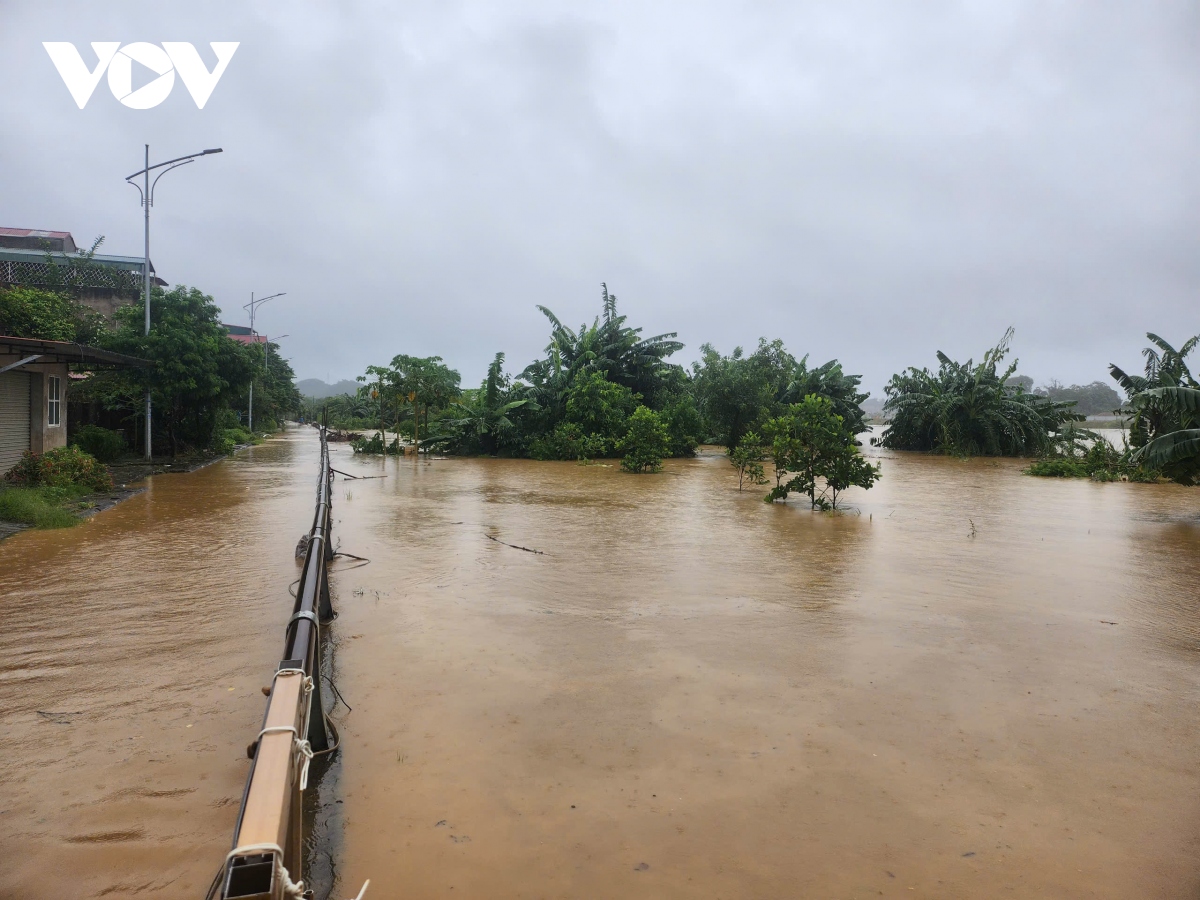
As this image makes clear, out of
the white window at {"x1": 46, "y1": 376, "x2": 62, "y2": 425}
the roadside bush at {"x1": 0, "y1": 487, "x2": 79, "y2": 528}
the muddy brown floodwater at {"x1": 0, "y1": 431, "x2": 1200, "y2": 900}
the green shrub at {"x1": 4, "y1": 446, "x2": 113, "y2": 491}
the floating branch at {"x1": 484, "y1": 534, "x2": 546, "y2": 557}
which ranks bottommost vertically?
the muddy brown floodwater at {"x1": 0, "y1": 431, "x2": 1200, "y2": 900}

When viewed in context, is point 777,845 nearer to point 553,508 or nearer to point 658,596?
point 658,596

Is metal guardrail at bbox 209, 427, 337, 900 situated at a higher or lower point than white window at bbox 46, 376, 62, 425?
lower

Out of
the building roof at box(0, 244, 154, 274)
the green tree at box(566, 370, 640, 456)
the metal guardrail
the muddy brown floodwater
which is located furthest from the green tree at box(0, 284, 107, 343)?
the metal guardrail

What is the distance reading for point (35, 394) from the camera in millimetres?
14969

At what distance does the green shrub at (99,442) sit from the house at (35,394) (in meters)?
2.42

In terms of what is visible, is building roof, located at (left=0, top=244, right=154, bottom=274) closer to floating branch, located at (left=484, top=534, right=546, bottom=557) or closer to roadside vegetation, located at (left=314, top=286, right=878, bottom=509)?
roadside vegetation, located at (left=314, top=286, right=878, bottom=509)

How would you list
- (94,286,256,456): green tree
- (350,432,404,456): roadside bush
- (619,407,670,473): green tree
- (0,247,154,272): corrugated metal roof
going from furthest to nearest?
(0,247,154,272): corrugated metal roof
(350,432,404,456): roadside bush
(619,407,670,473): green tree
(94,286,256,456): green tree

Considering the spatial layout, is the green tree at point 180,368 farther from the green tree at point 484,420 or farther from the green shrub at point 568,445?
the green shrub at point 568,445

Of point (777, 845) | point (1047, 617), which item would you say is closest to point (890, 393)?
point (1047, 617)

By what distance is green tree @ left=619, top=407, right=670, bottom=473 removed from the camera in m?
21.3

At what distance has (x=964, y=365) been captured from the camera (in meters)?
35.1

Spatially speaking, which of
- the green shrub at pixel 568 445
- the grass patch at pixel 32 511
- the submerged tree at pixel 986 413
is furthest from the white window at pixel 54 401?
the submerged tree at pixel 986 413

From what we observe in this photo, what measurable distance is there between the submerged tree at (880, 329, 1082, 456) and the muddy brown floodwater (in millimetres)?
24304

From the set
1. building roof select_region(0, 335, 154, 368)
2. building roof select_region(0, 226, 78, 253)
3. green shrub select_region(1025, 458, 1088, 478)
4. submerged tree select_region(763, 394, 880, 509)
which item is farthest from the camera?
building roof select_region(0, 226, 78, 253)
